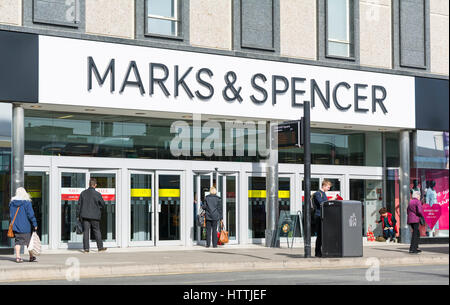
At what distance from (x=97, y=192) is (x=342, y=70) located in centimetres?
883

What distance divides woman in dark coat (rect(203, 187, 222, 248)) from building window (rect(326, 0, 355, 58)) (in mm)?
6043

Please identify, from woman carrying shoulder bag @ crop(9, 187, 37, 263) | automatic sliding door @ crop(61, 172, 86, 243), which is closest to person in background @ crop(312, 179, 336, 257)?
woman carrying shoulder bag @ crop(9, 187, 37, 263)

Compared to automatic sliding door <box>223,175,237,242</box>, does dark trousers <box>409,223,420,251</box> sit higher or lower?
lower

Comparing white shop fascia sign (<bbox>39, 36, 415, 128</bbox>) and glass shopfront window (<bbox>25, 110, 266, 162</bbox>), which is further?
glass shopfront window (<bbox>25, 110, 266, 162</bbox>)

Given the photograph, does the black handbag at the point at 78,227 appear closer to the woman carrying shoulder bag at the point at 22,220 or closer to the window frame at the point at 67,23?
the woman carrying shoulder bag at the point at 22,220

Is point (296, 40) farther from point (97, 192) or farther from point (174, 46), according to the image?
point (97, 192)

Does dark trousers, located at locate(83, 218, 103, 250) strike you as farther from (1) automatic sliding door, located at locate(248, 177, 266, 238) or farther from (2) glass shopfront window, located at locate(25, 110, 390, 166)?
(1) automatic sliding door, located at locate(248, 177, 266, 238)

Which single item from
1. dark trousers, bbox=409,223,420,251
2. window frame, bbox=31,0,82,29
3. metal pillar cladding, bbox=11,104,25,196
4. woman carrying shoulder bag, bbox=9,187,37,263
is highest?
window frame, bbox=31,0,82,29

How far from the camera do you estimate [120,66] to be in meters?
21.1

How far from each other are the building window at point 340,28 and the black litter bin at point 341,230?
8002mm

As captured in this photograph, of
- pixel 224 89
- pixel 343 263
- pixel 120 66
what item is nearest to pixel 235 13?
pixel 224 89

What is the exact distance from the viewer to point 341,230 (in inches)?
717

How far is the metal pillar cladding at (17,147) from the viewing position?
65.0 ft

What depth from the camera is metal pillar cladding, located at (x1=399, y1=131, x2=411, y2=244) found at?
26.6 meters
